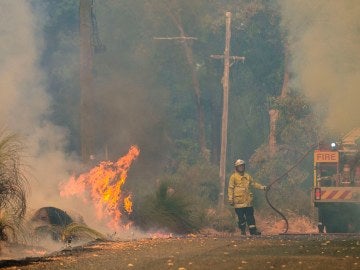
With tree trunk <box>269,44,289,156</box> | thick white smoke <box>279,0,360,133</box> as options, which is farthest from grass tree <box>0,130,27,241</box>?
tree trunk <box>269,44,289,156</box>

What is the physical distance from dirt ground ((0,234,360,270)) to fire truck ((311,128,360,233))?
325 cm

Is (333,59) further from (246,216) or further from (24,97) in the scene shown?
(24,97)

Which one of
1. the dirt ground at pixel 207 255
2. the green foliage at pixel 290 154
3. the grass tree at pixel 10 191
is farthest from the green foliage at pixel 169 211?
the grass tree at pixel 10 191

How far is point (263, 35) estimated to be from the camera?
45844 mm

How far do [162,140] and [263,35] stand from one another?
7473 millimetres

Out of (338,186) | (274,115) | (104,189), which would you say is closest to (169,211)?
(104,189)

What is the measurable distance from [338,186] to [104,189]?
240 inches

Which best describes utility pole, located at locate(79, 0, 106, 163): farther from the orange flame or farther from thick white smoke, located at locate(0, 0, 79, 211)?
the orange flame

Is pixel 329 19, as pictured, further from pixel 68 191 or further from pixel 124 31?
pixel 124 31

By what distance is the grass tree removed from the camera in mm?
15469

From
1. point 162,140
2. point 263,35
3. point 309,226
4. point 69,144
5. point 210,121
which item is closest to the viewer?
point 309,226

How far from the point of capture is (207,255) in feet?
46.4

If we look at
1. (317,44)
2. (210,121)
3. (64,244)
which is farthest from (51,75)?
(64,244)

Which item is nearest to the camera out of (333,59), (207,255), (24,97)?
(207,255)
